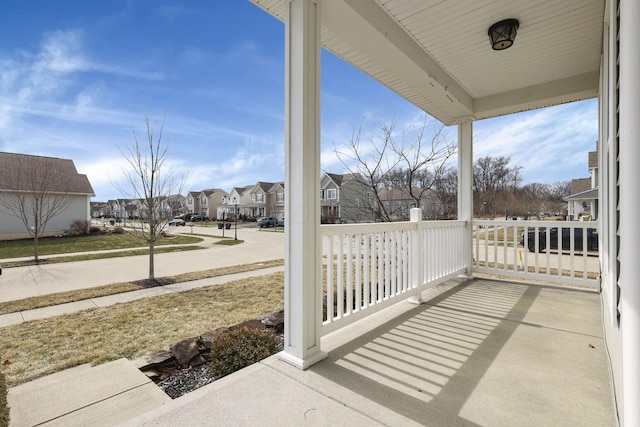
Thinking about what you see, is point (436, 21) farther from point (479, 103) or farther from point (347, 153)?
point (347, 153)

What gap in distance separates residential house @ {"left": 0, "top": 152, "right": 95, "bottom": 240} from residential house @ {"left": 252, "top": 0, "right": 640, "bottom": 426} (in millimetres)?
12810

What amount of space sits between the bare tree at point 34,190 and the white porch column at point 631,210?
12.0 meters

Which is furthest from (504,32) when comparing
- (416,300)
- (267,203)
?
(267,203)

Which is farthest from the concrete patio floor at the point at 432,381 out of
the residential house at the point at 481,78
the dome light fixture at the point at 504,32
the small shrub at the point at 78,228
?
the small shrub at the point at 78,228

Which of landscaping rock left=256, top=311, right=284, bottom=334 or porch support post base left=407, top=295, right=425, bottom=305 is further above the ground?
porch support post base left=407, top=295, right=425, bottom=305

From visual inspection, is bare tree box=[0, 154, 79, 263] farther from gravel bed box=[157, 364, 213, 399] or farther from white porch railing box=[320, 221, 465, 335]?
white porch railing box=[320, 221, 465, 335]

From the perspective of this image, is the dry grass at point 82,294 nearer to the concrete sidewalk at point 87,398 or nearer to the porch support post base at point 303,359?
the concrete sidewalk at point 87,398

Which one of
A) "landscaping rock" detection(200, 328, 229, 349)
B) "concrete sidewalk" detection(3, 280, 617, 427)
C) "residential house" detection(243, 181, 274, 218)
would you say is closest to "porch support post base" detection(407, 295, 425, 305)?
"concrete sidewalk" detection(3, 280, 617, 427)

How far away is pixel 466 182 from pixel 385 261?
2.51 meters

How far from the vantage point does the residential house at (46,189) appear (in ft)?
39.0

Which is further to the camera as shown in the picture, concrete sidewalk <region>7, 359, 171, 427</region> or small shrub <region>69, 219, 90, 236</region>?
small shrub <region>69, 219, 90, 236</region>

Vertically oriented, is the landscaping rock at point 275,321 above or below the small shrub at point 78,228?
below

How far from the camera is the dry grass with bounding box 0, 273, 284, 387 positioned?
271cm

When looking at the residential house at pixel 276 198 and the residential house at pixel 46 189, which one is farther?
the residential house at pixel 276 198
